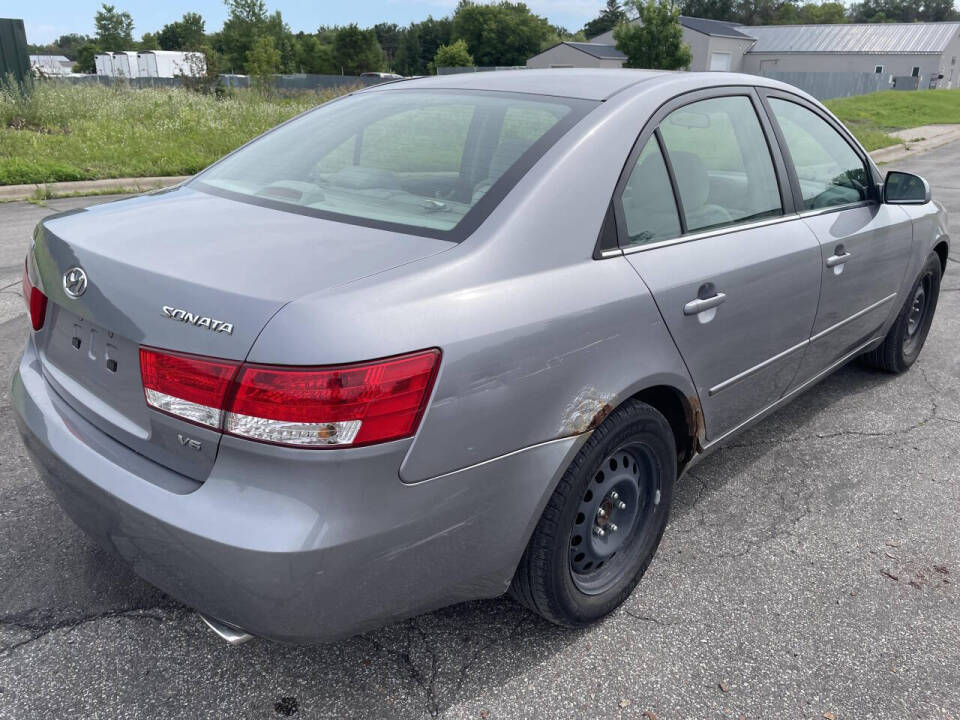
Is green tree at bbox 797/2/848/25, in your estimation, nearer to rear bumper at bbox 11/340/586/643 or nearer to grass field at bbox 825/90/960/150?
grass field at bbox 825/90/960/150

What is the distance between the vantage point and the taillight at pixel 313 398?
1.64 meters

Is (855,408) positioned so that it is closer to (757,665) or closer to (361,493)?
(757,665)

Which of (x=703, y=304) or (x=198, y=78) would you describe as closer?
(x=703, y=304)

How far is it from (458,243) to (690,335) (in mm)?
887

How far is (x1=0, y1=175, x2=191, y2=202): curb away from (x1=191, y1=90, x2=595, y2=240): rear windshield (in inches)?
265

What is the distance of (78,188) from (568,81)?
28.7 ft

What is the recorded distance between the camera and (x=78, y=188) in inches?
379

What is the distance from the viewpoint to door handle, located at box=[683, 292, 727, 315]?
242 centimetres

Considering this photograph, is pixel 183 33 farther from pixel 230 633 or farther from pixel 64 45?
pixel 230 633

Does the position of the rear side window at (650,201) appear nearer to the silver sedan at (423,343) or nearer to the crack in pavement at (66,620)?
Answer: the silver sedan at (423,343)

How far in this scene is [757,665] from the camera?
7.56ft

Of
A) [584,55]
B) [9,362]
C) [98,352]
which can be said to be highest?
[584,55]

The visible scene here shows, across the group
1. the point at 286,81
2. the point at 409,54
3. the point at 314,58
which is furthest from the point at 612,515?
the point at 409,54

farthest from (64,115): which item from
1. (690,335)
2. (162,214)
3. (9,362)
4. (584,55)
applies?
(584,55)
